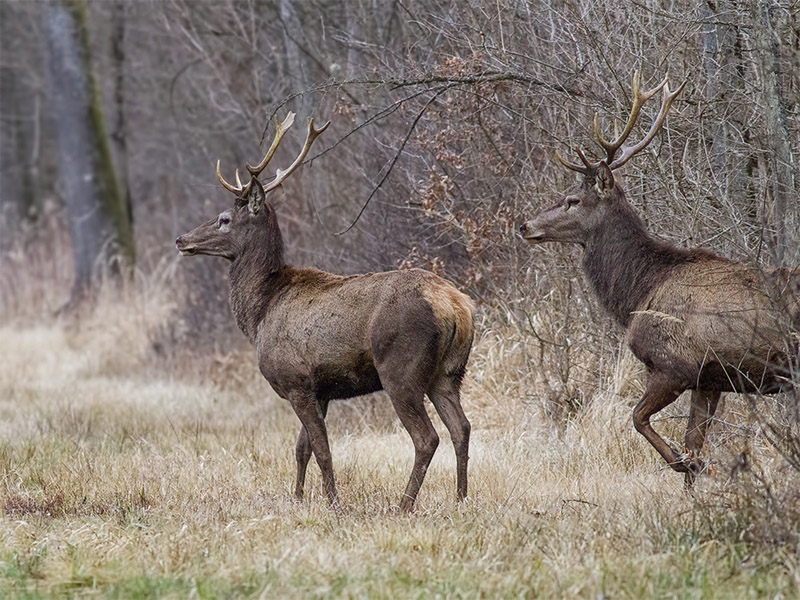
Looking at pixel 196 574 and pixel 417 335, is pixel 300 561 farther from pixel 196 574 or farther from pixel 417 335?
pixel 417 335

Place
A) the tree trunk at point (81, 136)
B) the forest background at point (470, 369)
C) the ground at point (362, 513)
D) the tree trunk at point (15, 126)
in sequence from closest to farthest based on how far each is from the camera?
the ground at point (362, 513)
the forest background at point (470, 369)
the tree trunk at point (81, 136)
the tree trunk at point (15, 126)

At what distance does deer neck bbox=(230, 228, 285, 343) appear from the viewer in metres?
8.23

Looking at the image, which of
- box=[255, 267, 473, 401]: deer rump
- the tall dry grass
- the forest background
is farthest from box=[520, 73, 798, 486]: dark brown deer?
box=[255, 267, 473, 401]: deer rump

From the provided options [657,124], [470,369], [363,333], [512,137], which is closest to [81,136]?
[470,369]

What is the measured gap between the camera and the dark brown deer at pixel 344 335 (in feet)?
23.7

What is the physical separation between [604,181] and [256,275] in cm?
245

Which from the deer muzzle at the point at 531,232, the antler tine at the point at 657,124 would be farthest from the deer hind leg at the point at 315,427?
the antler tine at the point at 657,124

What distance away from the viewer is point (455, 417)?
756 cm

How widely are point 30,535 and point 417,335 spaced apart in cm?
244

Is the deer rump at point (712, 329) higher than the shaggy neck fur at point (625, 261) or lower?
lower

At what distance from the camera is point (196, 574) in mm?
5457

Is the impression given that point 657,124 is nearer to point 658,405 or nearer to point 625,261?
point 625,261

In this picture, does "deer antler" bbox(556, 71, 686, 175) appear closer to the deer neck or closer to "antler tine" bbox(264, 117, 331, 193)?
"antler tine" bbox(264, 117, 331, 193)

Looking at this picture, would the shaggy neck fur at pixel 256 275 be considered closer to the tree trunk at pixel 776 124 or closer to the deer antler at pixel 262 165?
the deer antler at pixel 262 165
